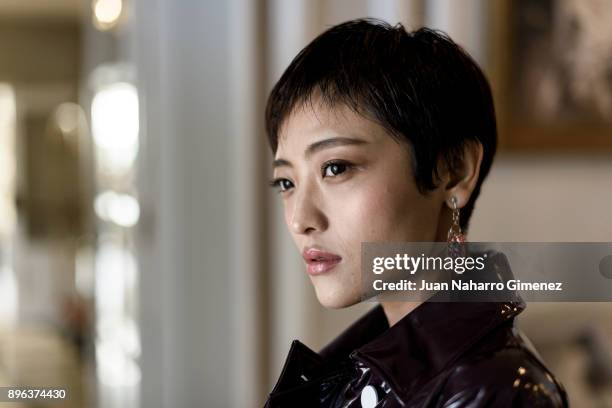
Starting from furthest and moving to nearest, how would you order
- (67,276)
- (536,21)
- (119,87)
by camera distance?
(67,276)
(119,87)
(536,21)

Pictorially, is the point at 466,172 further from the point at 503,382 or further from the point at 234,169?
the point at 234,169

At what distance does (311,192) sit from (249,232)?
1176 mm

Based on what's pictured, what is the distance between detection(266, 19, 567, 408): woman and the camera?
408 mm

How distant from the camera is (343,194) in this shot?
1.35ft

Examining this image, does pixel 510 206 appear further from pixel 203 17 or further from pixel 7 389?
pixel 7 389

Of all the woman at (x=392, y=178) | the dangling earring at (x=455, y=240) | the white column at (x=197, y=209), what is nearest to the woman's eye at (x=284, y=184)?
the woman at (x=392, y=178)

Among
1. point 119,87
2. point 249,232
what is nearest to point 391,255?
point 249,232

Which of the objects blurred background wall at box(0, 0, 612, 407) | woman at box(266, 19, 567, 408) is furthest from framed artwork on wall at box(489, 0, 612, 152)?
woman at box(266, 19, 567, 408)

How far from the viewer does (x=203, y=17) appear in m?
1.64

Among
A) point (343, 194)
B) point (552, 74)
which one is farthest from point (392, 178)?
point (552, 74)

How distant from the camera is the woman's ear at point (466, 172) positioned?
44 cm

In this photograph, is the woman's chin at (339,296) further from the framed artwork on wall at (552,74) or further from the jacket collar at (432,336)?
the framed artwork on wall at (552,74)

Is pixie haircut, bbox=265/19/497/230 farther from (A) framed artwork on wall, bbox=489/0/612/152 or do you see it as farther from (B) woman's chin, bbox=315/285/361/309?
(A) framed artwork on wall, bbox=489/0/612/152

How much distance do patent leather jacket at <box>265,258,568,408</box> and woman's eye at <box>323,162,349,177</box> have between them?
0.10m
